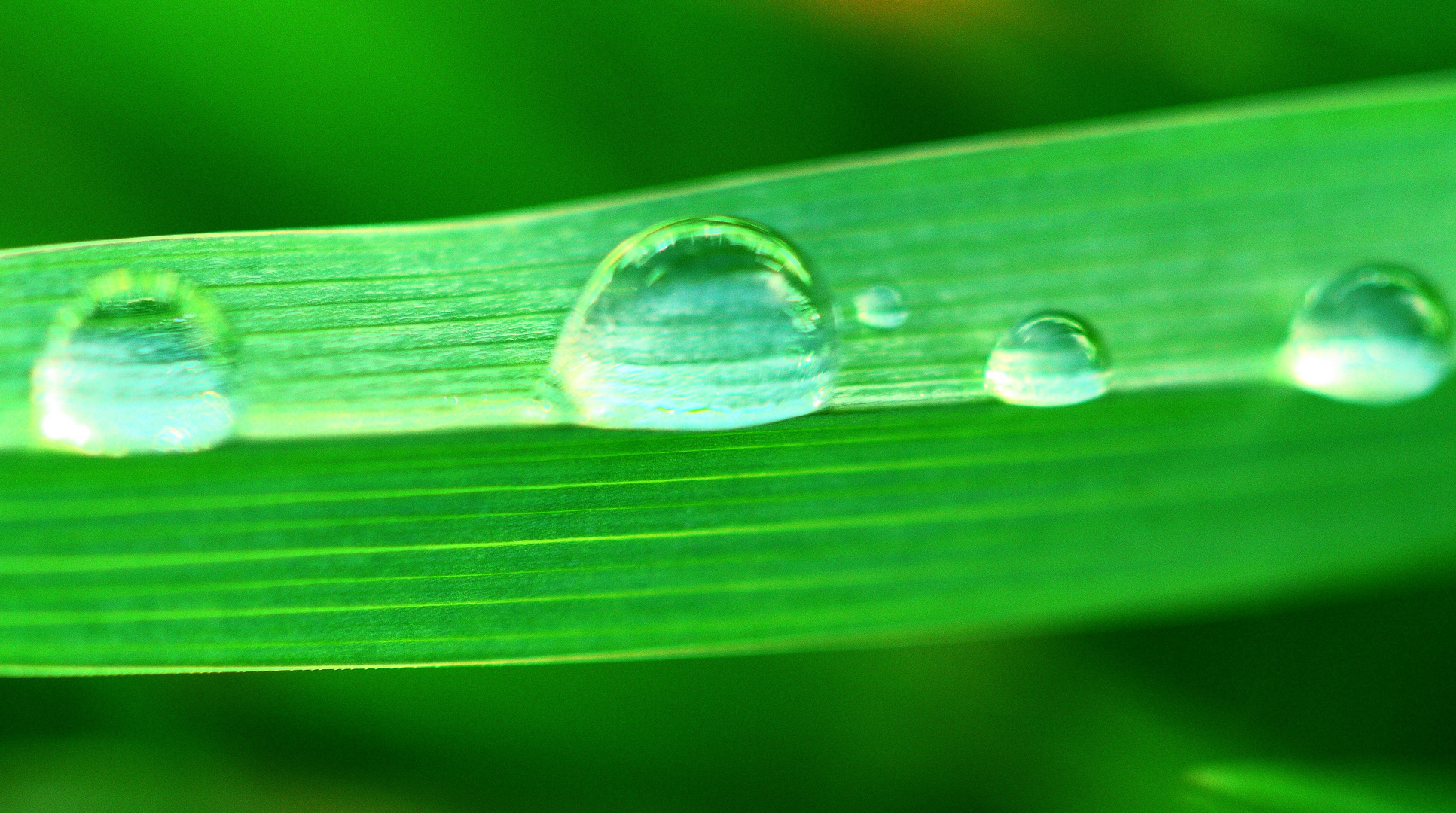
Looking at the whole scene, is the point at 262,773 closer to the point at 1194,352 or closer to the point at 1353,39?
the point at 1194,352

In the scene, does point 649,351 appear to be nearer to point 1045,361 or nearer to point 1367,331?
point 1045,361

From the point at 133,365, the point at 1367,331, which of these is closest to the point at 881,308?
the point at 1367,331

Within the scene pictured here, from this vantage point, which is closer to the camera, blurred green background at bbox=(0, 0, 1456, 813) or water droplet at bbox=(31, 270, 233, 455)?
water droplet at bbox=(31, 270, 233, 455)

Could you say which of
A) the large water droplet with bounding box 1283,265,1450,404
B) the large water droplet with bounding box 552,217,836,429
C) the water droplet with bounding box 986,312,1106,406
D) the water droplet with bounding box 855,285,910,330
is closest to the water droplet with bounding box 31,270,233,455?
the large water droplet with bounding box 552,217,836,429

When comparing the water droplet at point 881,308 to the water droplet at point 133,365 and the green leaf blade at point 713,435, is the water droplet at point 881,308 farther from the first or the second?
the water droplet at point 133,365

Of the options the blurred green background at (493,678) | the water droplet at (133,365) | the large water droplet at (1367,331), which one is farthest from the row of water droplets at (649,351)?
the blurred green background at (493,678)

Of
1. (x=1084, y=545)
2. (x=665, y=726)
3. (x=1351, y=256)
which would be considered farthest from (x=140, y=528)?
(x=1351, y=256)

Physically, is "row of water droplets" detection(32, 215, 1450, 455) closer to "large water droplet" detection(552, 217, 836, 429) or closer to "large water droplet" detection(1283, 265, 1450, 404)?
"large water droplet" detection(552, 217, 836, 429)
